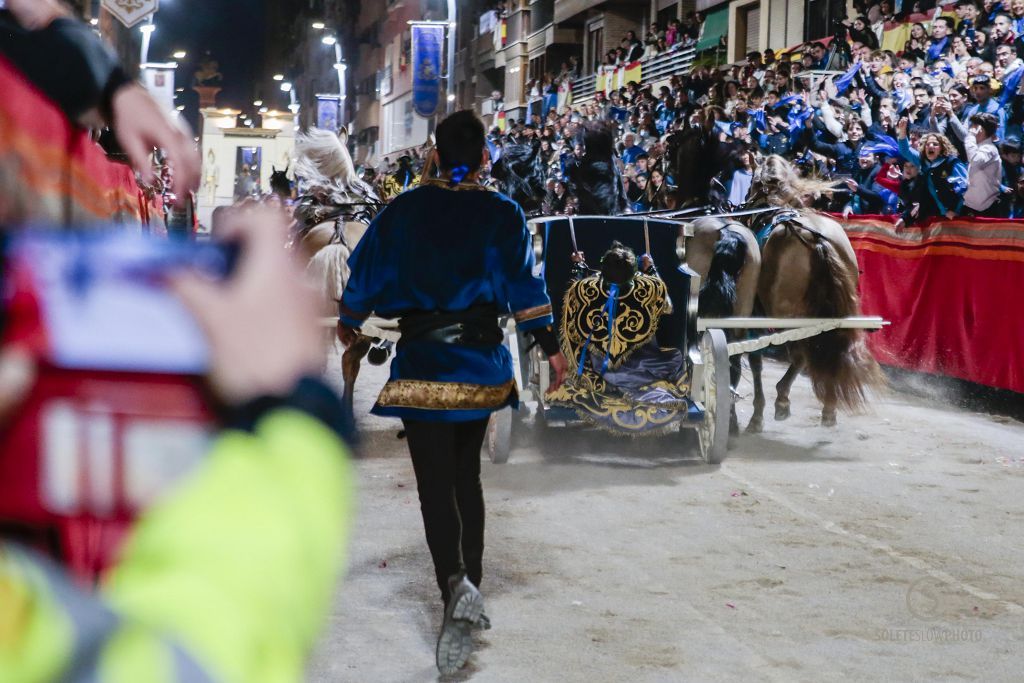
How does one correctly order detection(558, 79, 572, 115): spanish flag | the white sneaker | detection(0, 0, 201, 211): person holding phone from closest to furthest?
detection(0, 0, 201, 211): person holding phone → the white sneaker → detection(558, 79, 572, 115): spanish flag

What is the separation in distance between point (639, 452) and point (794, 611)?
11.6ft

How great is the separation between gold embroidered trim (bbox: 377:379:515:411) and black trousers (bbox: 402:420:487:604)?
65mm

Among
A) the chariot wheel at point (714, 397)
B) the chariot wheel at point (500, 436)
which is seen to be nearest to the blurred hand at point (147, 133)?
the chariot wheel at point (500, 436)

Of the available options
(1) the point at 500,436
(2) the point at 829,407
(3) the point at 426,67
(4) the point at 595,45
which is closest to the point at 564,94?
(3) the point at 426,67

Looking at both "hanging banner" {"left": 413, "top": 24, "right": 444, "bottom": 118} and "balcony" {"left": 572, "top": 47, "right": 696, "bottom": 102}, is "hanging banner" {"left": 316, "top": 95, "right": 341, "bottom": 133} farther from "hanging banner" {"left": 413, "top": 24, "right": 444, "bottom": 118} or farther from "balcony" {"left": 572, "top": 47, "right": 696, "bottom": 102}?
"balcony" {"left": 572, "top": 47, "right": 696, "bottom": 102}

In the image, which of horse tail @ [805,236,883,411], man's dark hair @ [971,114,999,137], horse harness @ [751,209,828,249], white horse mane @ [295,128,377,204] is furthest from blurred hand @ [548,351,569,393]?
man's dark hair @ [971,114,999,137]

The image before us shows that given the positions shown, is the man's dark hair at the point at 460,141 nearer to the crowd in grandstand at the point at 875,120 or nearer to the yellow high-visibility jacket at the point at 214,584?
the yellow high-visibility jacket at the point at 214,584

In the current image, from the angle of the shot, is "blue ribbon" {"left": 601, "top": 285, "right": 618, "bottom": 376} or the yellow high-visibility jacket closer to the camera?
the yellow high-visibility jacket

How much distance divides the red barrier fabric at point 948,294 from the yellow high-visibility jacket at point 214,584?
32.0 ft

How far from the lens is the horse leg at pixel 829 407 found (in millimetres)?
9070

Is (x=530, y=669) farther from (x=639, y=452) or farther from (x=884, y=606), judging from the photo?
(x=639, y=452)

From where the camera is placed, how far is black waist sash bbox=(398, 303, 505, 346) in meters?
4.21

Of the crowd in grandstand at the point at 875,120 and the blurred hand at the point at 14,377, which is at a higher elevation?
the crowd in grandstand at the point at 875,120

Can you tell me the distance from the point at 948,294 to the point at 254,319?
1089 centimetres
